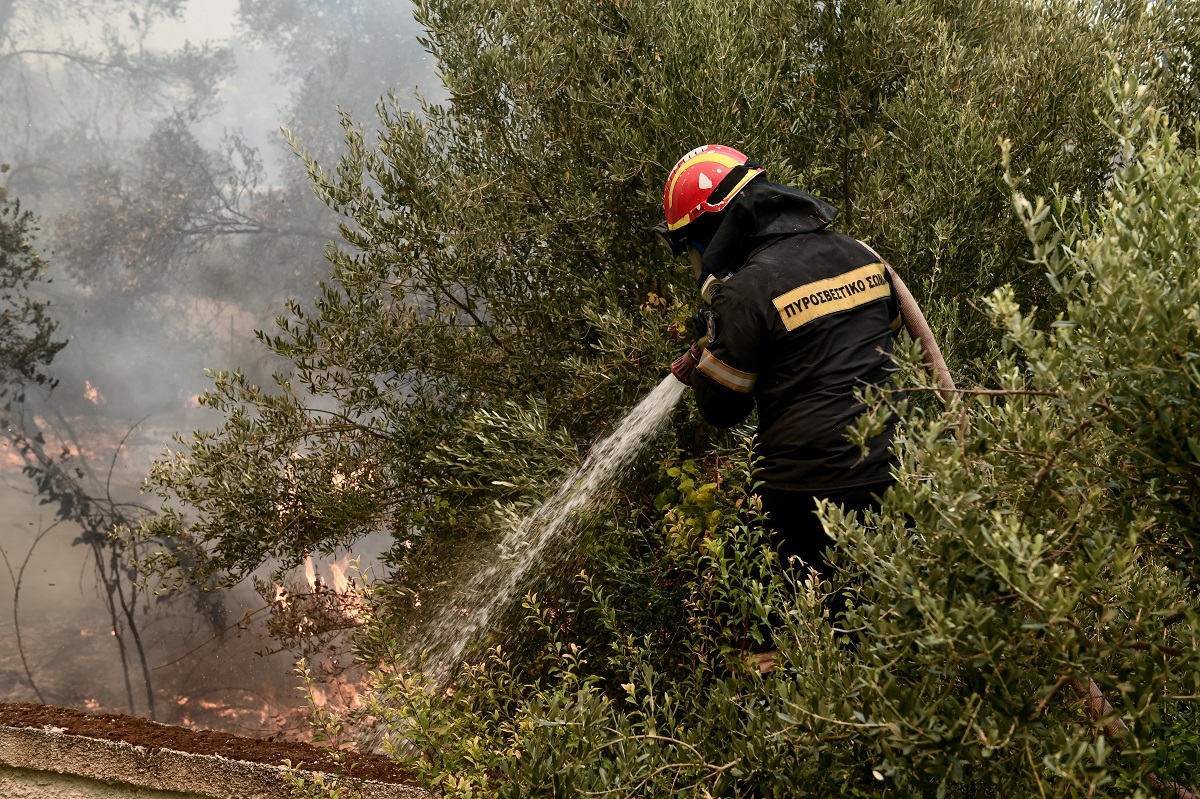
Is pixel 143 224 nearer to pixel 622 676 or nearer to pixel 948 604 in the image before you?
pixel 622 676

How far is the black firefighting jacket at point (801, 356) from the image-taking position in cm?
362

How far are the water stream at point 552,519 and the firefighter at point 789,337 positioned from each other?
996mm

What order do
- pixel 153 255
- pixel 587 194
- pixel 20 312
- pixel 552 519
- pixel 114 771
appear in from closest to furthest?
pixel 114 771, pixel 552 519, pixel 587 194, pixel 20 312, pixel 153 255

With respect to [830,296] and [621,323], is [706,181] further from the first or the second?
[621,323]

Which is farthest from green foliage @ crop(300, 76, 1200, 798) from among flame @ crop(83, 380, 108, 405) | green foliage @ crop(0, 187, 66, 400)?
flame @ crop(83, 380, 108, 405)

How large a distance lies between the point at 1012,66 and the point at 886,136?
33.0 inches

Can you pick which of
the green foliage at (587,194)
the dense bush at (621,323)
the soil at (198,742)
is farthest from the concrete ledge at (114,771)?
the green foliage at (587,194)

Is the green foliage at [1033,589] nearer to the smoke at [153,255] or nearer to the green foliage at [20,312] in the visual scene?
the smoke at [153,255]

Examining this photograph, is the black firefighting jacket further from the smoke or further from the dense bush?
the smoke

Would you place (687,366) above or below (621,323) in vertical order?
below

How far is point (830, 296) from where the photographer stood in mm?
3705

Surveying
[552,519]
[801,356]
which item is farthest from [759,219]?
[552,519]

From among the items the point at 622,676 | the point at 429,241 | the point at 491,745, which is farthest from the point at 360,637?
the point at 491,745

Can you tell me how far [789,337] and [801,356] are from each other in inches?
3.6
